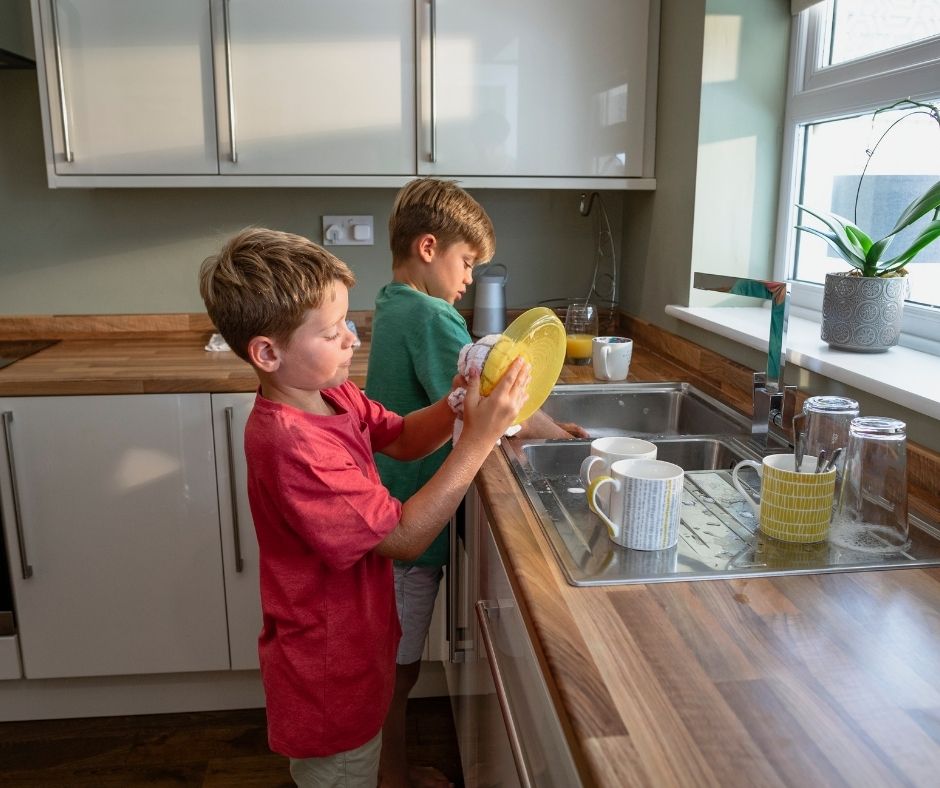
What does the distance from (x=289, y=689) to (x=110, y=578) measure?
1.06 metres

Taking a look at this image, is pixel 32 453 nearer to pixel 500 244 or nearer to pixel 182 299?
pixel 182 299

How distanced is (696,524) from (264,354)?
0.58m

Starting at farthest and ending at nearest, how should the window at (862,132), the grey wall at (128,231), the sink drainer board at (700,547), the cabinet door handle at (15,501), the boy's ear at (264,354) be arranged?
the grey wall at (128,231)
the cabinet door handle at (15,501)
the window at (862,132)
the boy's ear at (264,354)
the sink drainer board at (700,547)

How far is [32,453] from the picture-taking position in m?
1.91

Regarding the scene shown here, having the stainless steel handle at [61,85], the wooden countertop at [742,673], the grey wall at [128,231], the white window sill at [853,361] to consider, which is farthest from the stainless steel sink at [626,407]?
the stainless steel handle at [61,85]

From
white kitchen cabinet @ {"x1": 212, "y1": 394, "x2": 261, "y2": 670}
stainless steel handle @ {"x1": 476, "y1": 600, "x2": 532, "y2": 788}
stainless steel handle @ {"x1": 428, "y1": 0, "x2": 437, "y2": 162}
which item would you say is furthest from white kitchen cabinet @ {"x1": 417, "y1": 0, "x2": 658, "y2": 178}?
stainless steel handle @ {"x1": 476, "y1": 600, "x2": 532, "y2": 788}

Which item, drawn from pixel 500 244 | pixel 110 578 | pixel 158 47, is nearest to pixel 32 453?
pixel 110 578

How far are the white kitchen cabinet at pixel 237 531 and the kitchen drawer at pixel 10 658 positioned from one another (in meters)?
0.51

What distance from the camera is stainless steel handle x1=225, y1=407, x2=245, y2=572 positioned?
193 centimetres

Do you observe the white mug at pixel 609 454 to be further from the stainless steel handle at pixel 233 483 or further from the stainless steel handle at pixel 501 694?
the stainless steel handle at pixel 233 483

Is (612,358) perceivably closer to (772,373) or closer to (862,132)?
(772,373)

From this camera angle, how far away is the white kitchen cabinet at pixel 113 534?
1.91 meters

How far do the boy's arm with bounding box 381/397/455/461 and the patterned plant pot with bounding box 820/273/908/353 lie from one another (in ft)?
2.28

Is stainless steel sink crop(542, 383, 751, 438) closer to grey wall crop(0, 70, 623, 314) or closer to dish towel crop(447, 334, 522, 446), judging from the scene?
dish towel crop(447, 334, 522, 446)
